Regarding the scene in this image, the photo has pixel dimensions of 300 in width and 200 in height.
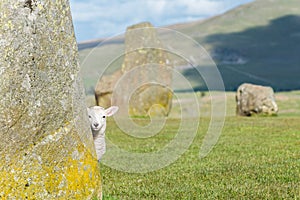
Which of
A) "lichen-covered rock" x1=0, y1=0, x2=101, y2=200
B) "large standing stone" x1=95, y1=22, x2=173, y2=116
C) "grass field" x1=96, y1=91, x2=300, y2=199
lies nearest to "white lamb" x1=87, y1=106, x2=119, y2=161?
"grass field" x1=96, y1=91, x2=300, y2=199

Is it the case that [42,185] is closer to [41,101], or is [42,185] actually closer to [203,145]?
[41,101]

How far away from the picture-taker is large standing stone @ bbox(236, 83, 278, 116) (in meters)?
32.4

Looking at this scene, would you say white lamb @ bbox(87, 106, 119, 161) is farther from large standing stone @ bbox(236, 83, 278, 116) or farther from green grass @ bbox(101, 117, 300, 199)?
large standing stone @ bbox(236, 83, 278, 116)

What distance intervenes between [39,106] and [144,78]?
2685cm

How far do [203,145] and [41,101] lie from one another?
425 inches

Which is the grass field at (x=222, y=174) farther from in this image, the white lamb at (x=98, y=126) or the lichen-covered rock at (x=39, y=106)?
the lichen-covered rock at (x=39, y=106)

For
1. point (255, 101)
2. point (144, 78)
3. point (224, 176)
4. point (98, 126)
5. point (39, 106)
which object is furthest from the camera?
point (144, 78)

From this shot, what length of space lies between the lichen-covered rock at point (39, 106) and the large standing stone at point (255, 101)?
2632cm

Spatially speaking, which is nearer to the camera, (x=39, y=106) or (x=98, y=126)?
(x=39, y=106)

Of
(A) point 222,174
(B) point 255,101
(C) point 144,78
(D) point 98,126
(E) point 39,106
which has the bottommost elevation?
(B) point 255,101

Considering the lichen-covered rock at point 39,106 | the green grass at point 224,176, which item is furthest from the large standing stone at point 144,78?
the lichen-covered rock at point 39,106

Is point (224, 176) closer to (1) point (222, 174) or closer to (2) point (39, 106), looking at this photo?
(1) point (222, 174)

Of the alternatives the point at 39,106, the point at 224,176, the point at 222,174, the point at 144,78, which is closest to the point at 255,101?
the point at 144,78

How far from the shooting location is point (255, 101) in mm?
32594
